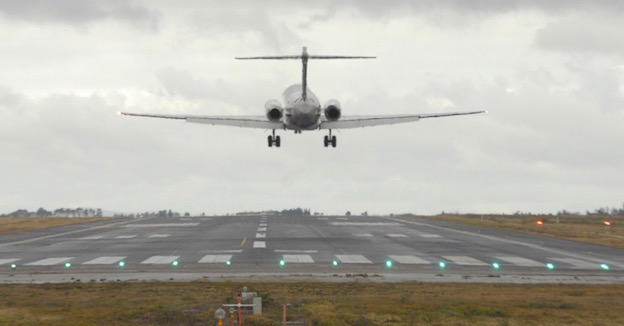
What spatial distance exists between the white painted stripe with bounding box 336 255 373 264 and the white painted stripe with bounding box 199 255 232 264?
374 inches

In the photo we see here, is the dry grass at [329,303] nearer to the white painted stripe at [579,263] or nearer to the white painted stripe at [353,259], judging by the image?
the white painted stripe at [579,263]

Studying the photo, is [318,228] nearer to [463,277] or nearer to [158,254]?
[158,254]

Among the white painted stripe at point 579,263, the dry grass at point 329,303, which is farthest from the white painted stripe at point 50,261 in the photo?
the white painted stripe at point 579,263

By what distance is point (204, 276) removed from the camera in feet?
160

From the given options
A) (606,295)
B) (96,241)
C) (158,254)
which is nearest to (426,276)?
(606,295)

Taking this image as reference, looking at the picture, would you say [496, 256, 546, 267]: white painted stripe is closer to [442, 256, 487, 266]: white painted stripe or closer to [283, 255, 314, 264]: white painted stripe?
[442, 256, 487, 266]: white painted stripe

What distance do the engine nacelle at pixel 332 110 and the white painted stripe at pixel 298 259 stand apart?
11827 millimetres

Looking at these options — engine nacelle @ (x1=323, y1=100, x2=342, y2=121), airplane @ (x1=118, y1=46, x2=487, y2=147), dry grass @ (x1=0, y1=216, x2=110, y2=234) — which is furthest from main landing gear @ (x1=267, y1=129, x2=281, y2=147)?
dry grass @ (x1=0, y1=216, x2=110, y2=234)

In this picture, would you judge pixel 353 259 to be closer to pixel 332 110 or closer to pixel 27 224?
pixel 332 110

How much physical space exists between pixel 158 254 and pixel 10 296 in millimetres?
24435

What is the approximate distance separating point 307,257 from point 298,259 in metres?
1.70

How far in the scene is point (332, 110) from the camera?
189 ft

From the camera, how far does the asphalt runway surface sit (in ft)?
164

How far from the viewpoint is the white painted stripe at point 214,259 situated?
5828 cm
